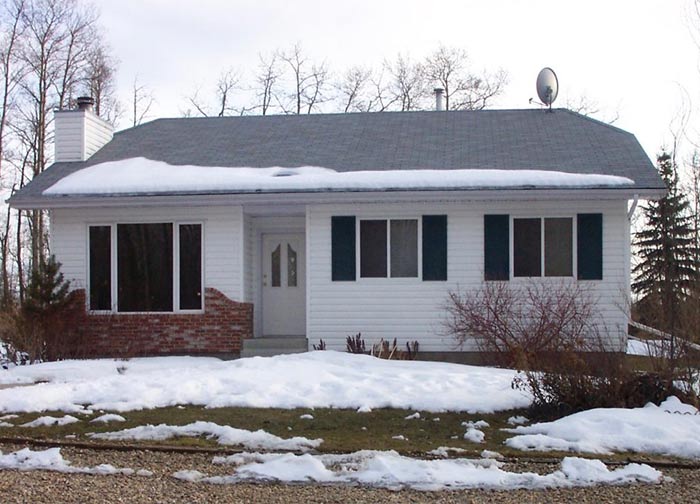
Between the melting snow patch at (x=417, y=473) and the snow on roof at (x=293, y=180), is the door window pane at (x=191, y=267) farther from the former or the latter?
the melting snow patch at (x=417, y=473)

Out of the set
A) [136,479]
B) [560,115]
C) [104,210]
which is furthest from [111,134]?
[136,479]

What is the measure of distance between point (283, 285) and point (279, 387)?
588 centimetres

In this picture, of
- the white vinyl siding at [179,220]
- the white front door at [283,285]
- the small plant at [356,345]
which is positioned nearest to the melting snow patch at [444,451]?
the small plant at [356,345]

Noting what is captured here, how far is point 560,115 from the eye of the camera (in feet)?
59.4

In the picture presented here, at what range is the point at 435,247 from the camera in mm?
14305

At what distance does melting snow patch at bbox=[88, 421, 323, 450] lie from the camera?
730 cm

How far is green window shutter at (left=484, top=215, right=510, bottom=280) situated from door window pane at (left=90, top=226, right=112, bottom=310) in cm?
708

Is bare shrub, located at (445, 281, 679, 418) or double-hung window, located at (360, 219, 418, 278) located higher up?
double-hung window, located at (360, 219, 418, 278)

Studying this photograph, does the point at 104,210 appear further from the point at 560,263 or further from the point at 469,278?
the point at 560,263

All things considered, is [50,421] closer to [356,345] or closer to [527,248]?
[356,345]

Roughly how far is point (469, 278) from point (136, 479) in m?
9.01

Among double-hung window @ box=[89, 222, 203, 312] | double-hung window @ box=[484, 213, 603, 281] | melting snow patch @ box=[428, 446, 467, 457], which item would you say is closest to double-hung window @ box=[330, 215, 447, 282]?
double-hung window @ box=[484, 213, 603, 281]

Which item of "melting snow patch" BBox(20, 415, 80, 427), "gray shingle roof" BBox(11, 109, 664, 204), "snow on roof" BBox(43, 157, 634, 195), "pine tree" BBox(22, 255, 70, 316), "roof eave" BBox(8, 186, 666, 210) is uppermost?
"gray shingle roof" BBox(11, 109, 664, 204)

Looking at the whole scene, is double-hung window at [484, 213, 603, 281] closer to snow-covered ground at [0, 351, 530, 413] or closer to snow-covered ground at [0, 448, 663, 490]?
snow-covered ground at [0, 351, 530, 413]
